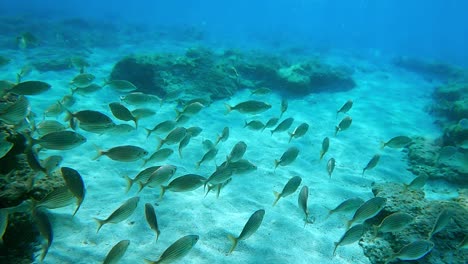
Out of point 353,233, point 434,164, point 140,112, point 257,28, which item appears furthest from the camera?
point 257,28

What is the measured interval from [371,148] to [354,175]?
222cm

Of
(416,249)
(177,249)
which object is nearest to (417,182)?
(416,249)

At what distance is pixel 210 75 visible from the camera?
12.5 m

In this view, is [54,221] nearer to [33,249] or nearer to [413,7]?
[33,249]

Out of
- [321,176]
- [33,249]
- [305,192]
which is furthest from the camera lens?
[321,176]

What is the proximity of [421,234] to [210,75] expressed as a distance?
33.3 feet

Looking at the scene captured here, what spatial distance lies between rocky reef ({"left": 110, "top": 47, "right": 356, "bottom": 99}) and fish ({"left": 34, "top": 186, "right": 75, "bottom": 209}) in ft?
24.2

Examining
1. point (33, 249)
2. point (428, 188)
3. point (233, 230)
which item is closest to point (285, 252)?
point (233, 230)

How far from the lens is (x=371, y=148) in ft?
29.0

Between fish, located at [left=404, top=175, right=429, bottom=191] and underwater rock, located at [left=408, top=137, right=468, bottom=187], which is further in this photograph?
underwater rock, located at [left=408, top=137, right=468, bottom=187]

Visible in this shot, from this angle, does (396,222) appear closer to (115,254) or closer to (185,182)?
(185,182)

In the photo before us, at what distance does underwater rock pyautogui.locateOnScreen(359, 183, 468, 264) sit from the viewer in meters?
4.03

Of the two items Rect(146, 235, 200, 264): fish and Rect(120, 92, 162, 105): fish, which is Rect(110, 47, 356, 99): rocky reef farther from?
Rect(146, 235, 200, 264): fish

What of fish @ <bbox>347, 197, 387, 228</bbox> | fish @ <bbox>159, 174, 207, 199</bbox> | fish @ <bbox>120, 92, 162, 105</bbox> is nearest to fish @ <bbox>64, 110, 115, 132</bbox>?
fish @ <bbox>159, 174, 207, 199</bbox>
